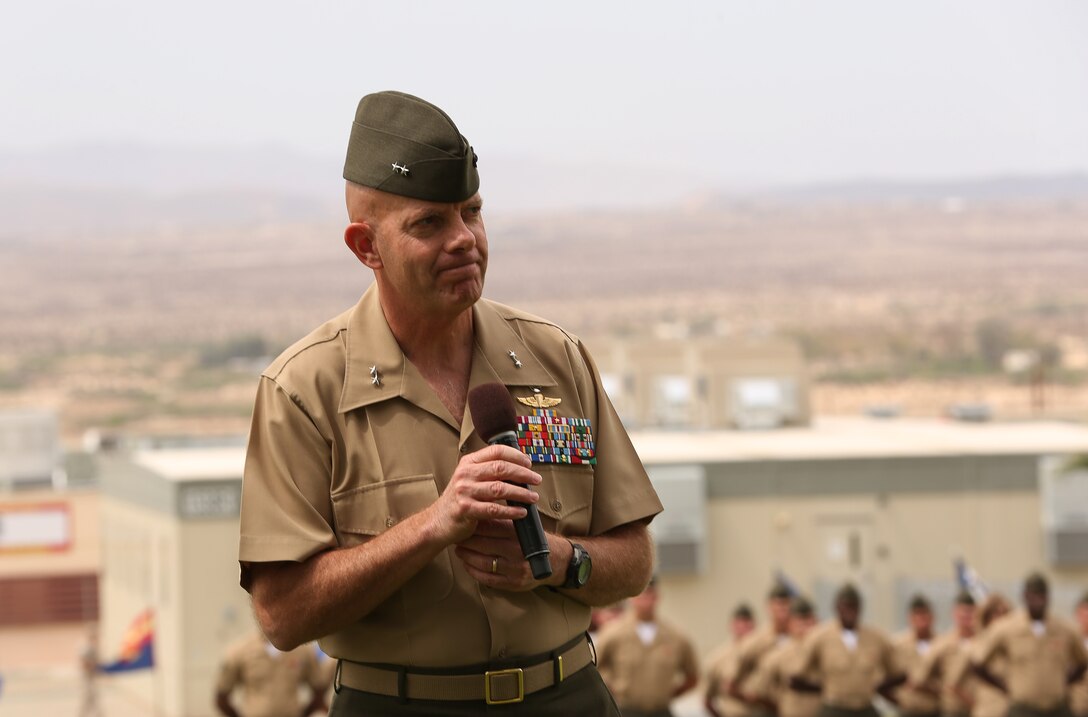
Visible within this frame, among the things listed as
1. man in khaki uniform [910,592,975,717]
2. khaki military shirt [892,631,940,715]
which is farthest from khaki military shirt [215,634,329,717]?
man in khaki uniform [910,592,975,717]

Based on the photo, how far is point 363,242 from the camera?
2805 mm

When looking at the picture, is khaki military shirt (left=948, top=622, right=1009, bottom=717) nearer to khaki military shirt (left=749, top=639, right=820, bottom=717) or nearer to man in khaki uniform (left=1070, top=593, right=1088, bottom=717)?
man in khaki uniform (left=1070, top=593, right=1088, bottom=717)

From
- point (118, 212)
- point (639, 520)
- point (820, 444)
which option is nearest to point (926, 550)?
point (820, 444)

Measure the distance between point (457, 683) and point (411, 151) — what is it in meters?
0.79

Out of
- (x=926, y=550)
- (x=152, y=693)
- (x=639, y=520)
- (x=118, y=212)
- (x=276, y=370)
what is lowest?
(x=152, y=693)

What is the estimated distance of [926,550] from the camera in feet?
80.6

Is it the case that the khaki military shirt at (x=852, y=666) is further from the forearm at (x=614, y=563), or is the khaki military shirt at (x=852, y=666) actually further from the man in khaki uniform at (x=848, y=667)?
the forearm at (x=614, y=563)

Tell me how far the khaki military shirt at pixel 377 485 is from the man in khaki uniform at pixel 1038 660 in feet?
37.2

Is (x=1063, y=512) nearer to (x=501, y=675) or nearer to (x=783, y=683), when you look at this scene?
(x=783, y=683)

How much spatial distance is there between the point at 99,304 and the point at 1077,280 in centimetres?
5606

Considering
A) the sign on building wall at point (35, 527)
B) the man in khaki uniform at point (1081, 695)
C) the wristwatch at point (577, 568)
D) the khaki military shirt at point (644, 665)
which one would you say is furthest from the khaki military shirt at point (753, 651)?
the sign on building wall at point (35, 527)

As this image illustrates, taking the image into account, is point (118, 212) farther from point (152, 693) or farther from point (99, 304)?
point (152, 693)

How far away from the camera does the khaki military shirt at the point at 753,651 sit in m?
15.3

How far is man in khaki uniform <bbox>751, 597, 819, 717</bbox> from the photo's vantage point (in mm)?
14688
